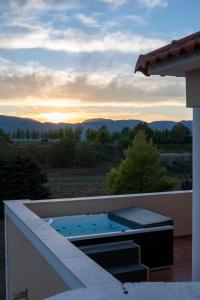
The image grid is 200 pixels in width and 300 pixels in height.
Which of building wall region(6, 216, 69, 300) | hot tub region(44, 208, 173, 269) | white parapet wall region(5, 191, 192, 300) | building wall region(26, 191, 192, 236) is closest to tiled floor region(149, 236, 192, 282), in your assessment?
hot tub region(44, 208, 173, 269)

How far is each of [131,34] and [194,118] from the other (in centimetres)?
764

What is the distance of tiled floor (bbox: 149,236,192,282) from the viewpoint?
6145 mm

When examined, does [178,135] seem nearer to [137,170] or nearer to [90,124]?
[90,124]

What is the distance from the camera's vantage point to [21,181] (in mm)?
17531

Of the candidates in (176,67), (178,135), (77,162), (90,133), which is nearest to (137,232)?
(176,67)

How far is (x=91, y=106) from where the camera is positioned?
24094 mm

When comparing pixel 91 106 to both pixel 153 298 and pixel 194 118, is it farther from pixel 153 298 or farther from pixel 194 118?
pixel 153 298

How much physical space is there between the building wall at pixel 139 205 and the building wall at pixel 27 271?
879 mm

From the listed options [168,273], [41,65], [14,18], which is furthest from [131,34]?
[168,273]

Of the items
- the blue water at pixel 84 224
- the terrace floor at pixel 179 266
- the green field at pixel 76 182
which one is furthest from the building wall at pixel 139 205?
the green field at pixel 76 182

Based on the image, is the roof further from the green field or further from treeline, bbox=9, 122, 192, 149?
treeline, bbox=9, 122, 192, 149

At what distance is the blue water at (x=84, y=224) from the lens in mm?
7383

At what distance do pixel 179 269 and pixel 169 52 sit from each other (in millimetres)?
Result: 4036

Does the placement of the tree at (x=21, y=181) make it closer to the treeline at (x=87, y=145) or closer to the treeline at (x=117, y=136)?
the treeline at (x=87, y=145)
